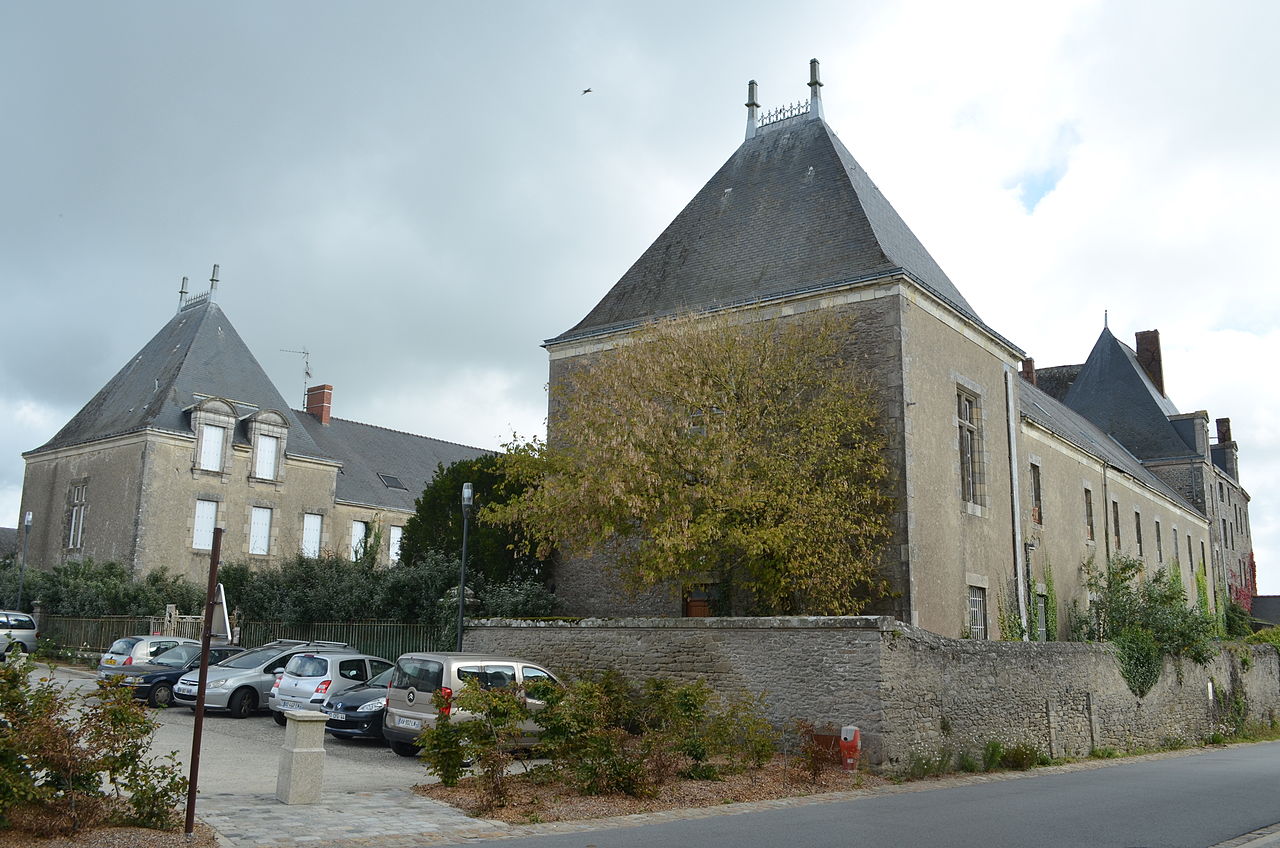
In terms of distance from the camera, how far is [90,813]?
25.2 feet

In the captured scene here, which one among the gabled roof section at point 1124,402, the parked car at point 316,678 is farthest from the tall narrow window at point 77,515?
the gabled roof section at point 1124,402

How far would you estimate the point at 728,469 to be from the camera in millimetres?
15969

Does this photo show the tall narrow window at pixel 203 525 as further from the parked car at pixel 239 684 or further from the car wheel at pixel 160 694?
the parked car at pixel 239 684

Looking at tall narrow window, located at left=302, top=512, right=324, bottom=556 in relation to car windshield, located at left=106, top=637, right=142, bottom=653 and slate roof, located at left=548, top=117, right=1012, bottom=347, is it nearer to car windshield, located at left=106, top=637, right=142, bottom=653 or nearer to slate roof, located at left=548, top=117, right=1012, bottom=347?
car windshield, located at left=106, top=637, right=142, bottom=653

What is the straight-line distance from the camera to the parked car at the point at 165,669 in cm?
1795

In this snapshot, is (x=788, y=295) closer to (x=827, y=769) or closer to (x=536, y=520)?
(x=536, y=520)

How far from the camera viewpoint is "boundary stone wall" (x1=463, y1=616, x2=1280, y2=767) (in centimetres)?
1320

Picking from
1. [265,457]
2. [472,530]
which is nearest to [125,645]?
[472,530]

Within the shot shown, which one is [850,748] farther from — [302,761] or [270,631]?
[270,631]

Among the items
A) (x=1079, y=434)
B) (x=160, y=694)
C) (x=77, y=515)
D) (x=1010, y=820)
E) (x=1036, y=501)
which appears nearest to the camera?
(x=1010, y=820)

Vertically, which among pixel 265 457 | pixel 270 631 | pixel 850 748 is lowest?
pixel 850 748

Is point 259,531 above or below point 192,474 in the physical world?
below

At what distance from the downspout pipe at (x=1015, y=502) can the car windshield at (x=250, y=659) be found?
1462cm

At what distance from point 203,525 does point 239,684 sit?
52.5 ft
